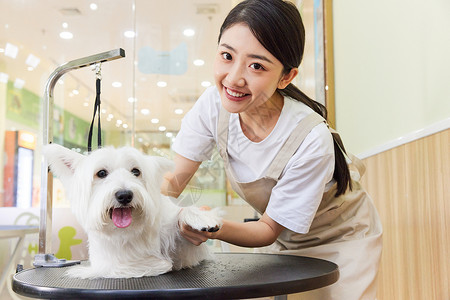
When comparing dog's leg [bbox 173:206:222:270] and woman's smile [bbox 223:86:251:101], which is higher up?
woman's smile [bbox 223:86:251:101]

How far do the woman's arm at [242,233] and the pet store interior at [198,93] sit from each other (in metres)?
0.12

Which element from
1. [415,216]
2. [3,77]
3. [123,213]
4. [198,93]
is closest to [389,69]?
[415,216]

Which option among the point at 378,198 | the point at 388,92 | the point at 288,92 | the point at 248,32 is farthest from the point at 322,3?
the point at 248,32

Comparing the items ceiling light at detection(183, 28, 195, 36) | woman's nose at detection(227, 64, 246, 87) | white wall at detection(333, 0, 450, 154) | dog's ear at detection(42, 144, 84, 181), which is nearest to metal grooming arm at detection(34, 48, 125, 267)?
dog's ear at detection(42, 144, 84, 181)

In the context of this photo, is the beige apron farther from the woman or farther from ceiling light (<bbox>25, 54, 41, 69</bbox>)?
ceiling light (<bbox>25, 54, 41, 69</bbox>)

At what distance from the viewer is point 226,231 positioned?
→ 3.13 feet

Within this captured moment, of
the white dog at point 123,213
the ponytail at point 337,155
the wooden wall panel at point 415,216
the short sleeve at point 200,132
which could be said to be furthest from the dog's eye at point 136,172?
Result: the wooden wall panel at point 415,216

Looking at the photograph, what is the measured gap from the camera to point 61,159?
0.89 m

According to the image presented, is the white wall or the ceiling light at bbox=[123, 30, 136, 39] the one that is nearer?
the white wall

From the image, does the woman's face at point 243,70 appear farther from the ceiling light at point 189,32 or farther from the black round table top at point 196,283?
the ceiling light at point 189,32

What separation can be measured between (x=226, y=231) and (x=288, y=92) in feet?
1.52

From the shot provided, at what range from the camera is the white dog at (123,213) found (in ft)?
2.61

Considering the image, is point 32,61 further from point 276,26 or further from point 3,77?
point 276,26

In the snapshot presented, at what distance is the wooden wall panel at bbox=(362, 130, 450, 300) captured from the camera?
1188mm
